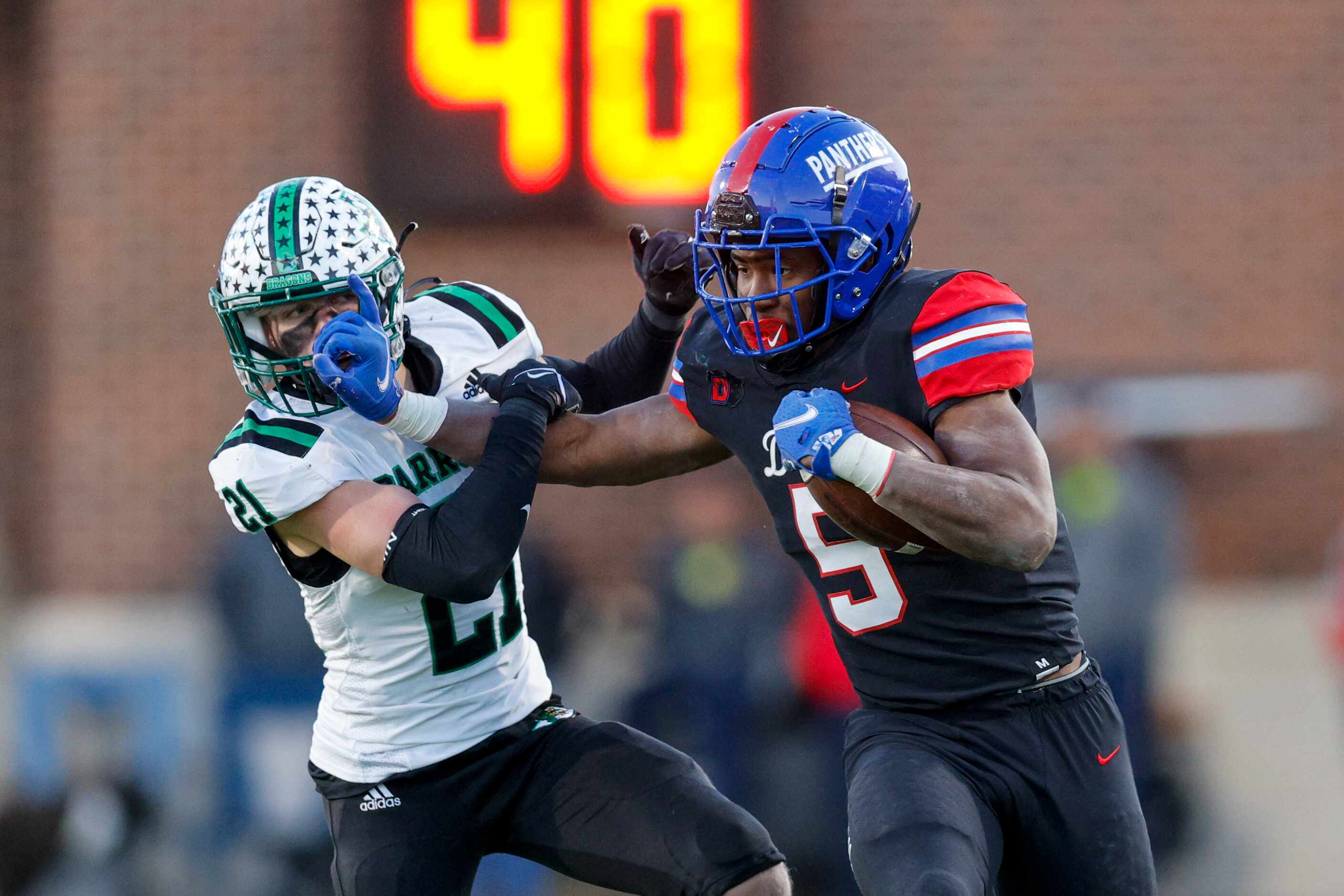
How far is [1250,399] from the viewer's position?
22.4ft

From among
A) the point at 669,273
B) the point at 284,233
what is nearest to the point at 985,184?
the point at 669,273

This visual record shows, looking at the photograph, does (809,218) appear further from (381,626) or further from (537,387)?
(381,626)

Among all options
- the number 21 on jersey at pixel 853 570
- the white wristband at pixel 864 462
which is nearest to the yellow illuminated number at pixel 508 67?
the number 21 on jersey at pixel 853 570

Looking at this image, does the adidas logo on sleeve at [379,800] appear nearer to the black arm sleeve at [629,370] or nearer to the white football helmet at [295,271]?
the white football helmet at [295,271]

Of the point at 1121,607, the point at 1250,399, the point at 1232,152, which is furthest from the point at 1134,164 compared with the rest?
→ the point at 1121,607

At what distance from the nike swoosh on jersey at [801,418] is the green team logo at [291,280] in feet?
3.27

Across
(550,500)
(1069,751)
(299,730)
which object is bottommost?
(299,730)

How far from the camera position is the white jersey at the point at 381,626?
9.73 ft

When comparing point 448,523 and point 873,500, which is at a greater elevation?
point 873,500

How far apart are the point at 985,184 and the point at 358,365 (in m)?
4.52

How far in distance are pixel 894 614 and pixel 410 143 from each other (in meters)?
3.88

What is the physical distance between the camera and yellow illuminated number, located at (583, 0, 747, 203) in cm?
593

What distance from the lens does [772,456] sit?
291 centimetres

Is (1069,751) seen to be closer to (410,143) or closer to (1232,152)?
(410,143)
